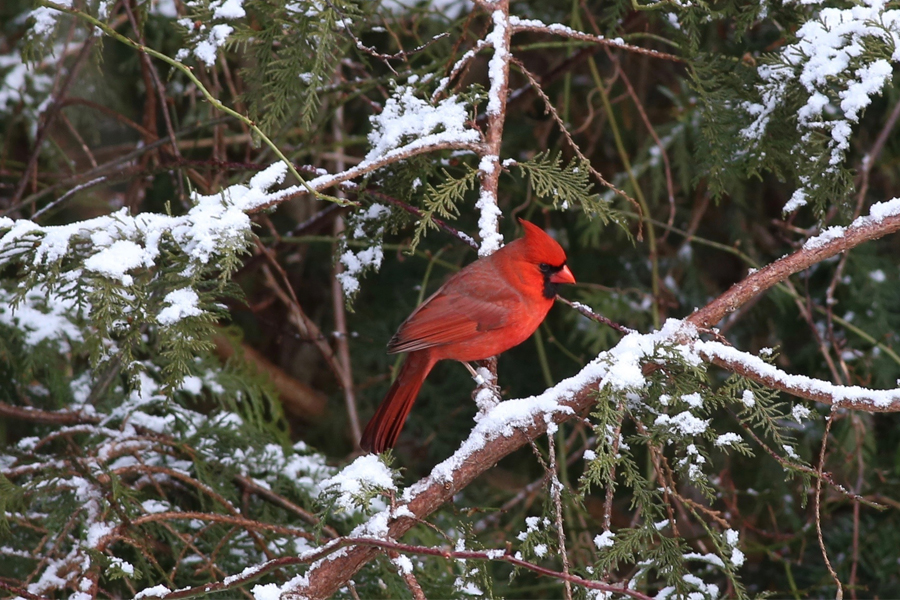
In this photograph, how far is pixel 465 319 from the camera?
104 inches

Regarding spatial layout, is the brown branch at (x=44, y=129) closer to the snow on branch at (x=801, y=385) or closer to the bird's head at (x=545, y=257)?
the bird's head at (x=545, y=257)

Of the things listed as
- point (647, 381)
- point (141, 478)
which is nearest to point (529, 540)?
point (647, 381)

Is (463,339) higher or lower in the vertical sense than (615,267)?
higher

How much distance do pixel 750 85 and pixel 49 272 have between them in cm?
172

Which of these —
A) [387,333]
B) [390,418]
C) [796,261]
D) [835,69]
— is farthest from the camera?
[387,333]

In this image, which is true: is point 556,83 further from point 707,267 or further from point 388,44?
point 707,267

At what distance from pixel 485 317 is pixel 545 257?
0.84ft

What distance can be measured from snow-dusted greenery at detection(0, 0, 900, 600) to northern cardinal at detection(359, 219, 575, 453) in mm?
259

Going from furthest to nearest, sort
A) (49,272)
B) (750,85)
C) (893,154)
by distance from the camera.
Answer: (893,154), (750,85), (49,272)

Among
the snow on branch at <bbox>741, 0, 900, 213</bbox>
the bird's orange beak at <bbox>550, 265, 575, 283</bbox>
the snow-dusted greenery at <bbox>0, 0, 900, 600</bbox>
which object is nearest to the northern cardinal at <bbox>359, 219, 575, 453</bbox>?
the bird's orange beak at <bbox>550, 265, 575, 283</bbox>

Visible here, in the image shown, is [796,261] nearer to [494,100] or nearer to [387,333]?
[494,100]

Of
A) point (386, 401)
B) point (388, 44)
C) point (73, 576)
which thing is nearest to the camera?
point (73, 576)

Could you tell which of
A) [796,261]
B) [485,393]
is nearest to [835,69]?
[796,261]

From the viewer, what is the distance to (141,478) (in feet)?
7.82
